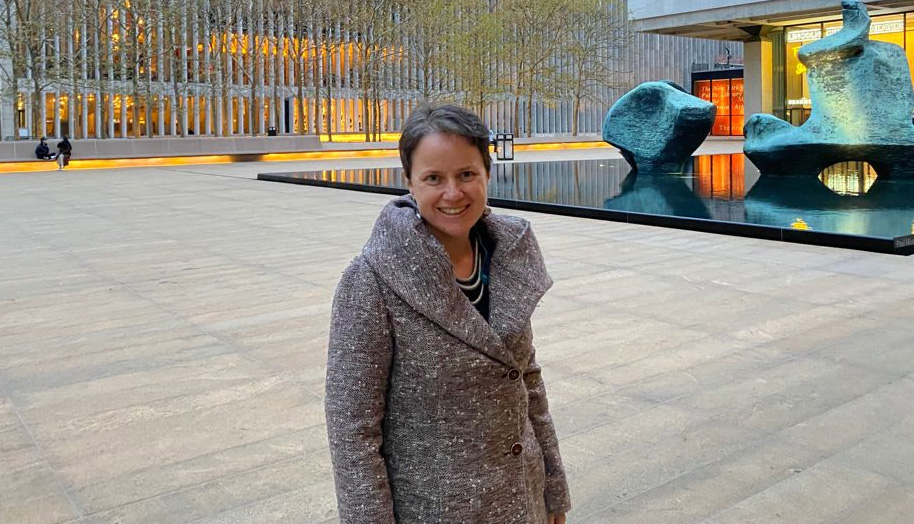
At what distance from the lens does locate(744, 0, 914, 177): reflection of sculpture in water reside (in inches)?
635

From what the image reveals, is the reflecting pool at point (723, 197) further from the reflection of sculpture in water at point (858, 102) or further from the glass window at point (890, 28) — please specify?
the glass window at point (890, 28)

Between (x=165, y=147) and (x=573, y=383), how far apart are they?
1324 inches

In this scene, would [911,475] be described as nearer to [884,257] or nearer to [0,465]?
[0,465]

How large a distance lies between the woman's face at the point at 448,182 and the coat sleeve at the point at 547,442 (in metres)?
0.40

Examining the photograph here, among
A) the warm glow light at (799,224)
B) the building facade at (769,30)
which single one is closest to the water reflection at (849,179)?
the warm glow light at (799,224)

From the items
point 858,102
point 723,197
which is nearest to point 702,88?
point 858,102

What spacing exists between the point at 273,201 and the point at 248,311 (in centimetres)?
1074

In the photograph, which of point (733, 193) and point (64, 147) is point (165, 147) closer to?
point (64, 147)

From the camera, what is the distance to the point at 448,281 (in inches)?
72.6

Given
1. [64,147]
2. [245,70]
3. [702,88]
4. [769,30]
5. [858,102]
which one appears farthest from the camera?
[702,88]

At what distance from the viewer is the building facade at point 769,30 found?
3512 cm

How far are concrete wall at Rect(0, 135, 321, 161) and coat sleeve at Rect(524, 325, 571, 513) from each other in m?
33.9

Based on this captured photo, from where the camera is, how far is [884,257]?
9.22 metres

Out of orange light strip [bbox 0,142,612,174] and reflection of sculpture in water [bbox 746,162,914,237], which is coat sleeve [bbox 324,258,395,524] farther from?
orange light strip [bbox 0,142,612,174]
